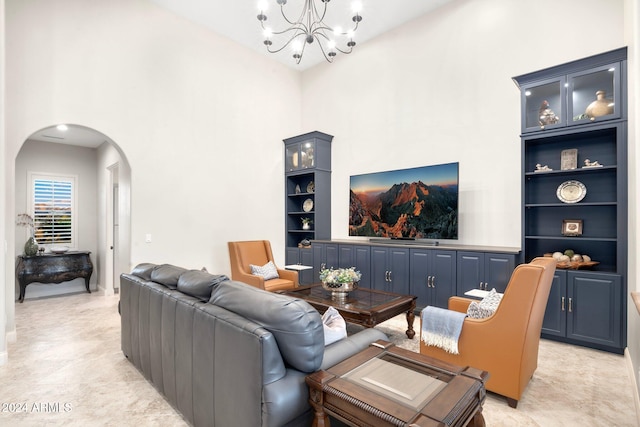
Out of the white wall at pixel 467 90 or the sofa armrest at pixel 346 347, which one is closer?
the sofa armrest at pixel 346 347

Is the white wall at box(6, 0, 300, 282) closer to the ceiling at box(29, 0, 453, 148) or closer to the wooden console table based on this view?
the ceiling at box(29, 0, 453, 148)

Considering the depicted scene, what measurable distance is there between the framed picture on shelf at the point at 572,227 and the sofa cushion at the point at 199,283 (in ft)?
12.5

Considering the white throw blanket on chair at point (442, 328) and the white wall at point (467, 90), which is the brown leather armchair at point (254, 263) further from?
the white throw blanket on chair at point (442, 328)

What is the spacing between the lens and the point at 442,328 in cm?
254

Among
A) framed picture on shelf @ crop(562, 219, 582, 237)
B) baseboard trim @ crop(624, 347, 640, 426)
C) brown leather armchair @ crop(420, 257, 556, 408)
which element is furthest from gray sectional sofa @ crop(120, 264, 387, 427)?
framed picture on shelf @ crop(562, 219, 582, 237)

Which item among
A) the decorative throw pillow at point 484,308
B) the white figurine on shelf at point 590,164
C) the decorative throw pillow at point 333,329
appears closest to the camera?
the decorative throw pillow at point 333,329

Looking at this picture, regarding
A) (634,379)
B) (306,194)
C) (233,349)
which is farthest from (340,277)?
Answer: (306,194)

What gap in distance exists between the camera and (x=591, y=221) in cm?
371

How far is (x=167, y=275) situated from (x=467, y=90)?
4.48 meters

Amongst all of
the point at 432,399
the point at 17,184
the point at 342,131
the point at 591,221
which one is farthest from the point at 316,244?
the point at 17,184

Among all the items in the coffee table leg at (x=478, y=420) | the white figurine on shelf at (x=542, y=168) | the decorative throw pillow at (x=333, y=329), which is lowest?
the coffee table leg at (x=478, y=420)

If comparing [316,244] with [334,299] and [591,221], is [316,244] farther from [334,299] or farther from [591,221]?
[591,221]

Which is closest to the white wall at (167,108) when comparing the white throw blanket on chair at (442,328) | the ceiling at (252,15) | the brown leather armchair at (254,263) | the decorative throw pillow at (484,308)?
the ceiling at (252,15)

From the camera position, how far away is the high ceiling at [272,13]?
4.86 m
